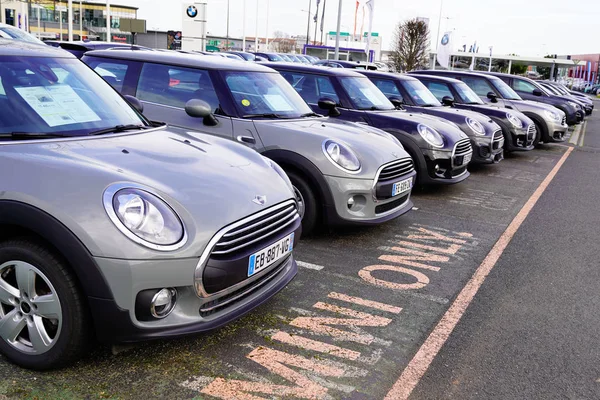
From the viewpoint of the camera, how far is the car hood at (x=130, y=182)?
108 inches

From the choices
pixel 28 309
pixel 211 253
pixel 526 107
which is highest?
pixel 526 107

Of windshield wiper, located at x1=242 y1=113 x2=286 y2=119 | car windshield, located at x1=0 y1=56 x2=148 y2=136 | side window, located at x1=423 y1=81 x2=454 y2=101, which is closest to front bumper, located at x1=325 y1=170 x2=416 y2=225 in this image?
windshield wiper, located at x1=242 y1=113 x2=286 y2=119

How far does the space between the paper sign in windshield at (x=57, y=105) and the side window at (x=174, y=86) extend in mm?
2031

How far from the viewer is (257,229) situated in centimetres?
324

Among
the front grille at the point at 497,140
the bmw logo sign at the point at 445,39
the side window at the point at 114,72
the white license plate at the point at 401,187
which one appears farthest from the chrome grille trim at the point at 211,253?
the bmw logo sign at the point at 445,39

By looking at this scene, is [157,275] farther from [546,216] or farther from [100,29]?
[100,29]

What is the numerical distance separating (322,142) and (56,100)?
243 centimetres

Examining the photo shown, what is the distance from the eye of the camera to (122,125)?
391cm

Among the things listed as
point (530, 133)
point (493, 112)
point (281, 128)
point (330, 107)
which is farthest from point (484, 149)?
point (281, 128)

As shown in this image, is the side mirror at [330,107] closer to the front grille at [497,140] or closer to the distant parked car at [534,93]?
the front grille at [497,140]

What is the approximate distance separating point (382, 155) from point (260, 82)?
1492 mm

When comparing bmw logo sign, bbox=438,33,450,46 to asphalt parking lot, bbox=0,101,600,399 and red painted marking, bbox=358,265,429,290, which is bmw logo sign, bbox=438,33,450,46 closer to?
asphalt parking lot, bbox=0,101,600,399

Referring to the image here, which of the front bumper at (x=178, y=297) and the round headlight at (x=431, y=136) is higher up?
the round headlight at (x=431, y=136)

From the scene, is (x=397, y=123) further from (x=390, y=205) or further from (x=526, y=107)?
(x=526, y=107)
